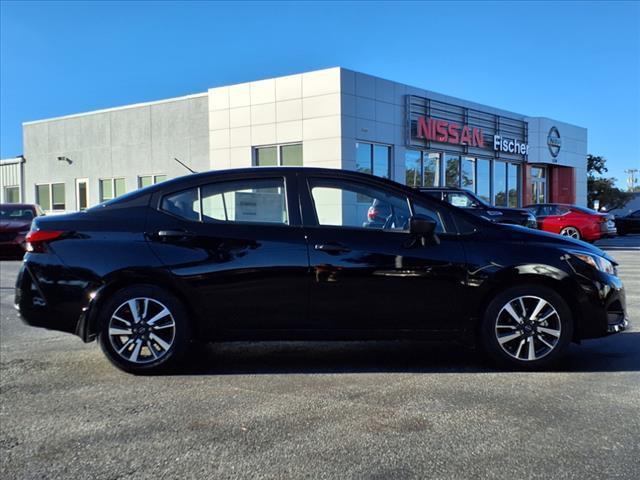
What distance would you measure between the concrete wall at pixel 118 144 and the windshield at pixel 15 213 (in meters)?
7.95

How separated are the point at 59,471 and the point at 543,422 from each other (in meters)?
2.85

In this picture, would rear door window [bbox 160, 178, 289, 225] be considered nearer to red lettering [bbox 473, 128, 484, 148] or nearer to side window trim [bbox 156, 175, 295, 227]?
side window trim [bbox 156, 175, 295, 227]

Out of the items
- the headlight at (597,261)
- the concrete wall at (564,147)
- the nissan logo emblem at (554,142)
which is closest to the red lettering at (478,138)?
the concrete wall at (564,147)

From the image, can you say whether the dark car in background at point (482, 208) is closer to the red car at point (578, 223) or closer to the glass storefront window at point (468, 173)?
the red car at point (578, 223)

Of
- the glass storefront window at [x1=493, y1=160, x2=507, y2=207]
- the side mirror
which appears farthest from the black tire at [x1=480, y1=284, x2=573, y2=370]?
the glass storefront window at [x1=493, y1=160, x2=507, y2=207]

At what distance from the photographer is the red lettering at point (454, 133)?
24422 mm

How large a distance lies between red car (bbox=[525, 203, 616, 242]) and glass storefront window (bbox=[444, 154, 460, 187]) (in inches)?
248

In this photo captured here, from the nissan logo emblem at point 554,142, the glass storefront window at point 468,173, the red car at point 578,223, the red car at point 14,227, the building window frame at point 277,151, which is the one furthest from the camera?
the nissan logo emblem at point 554,142

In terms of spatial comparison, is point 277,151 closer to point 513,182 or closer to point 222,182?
point 513,182

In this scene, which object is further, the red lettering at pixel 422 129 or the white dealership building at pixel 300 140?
the red lettering at pixel 422 129

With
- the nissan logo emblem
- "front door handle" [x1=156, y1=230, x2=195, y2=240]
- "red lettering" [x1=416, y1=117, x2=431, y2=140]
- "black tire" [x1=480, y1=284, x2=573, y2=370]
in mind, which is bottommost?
"black tire" [x1=480, y1=284, x2=573, y2=370]

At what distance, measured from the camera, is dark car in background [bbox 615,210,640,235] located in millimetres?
31030

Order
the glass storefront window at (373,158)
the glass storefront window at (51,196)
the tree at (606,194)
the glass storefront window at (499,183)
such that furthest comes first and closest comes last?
the tree at (606,194), the glass storefront window at (51,196), the glass storefront window at (499,183), the glass storefront window at (373,158)

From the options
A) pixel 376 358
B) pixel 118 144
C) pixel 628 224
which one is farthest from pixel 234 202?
pixel 628 224
